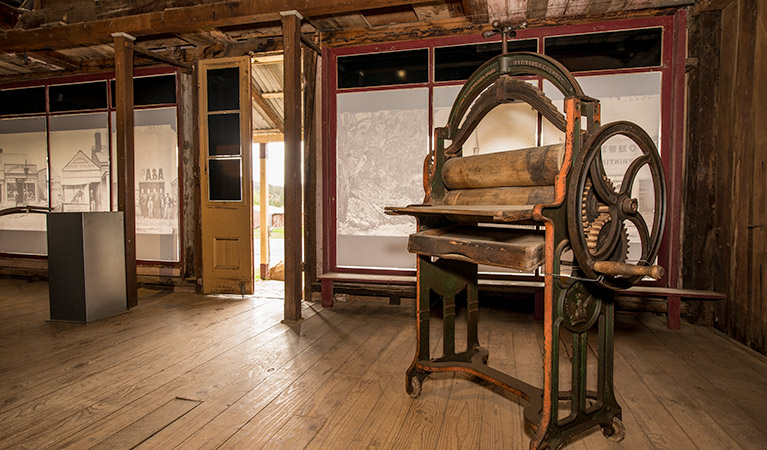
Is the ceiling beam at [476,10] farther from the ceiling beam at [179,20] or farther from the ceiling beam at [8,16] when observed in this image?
the ceiling beam at [8,16]

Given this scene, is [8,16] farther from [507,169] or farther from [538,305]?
[538,305]

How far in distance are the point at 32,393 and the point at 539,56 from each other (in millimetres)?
2992

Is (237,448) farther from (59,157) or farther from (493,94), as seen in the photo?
(59,157)

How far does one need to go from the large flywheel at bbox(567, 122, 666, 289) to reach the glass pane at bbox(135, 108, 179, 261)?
4620 millimetres

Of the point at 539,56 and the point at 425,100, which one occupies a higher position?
the point at 425,100

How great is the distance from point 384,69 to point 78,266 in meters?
3.18

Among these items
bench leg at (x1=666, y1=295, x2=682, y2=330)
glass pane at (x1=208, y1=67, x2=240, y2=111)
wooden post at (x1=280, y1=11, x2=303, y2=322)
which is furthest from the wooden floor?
glass pane at (x1=208, y1=67, x2=240, y2=111)

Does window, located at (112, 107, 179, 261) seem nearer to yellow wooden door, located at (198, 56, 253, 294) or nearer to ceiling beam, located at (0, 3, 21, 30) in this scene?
yellow wooden door, located at (198, 56, 253, 294)

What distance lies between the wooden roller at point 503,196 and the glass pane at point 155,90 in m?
4.01

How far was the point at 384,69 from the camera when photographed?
14.0 ft

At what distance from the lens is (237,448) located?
1.78m

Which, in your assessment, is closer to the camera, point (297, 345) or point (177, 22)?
point (297, 345)


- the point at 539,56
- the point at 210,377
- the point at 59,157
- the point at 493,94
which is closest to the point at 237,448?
the point at 210,377

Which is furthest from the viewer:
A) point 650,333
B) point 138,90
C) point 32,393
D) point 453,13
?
point 138,90
